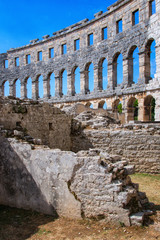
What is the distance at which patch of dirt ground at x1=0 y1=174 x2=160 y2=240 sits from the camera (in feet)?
14.0

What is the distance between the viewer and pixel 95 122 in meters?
11.6

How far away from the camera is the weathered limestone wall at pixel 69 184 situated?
468 centimetres

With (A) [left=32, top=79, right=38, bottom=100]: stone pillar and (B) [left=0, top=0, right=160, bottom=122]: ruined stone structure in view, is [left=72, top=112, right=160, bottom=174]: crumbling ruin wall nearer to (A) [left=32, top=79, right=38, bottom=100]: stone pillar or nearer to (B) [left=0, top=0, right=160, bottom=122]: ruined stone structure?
(B) [left=0, top=0, right=160, bottom=122]: ruined stone structure

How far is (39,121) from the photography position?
905cm

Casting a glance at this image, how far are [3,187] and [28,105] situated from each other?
11.1 feet

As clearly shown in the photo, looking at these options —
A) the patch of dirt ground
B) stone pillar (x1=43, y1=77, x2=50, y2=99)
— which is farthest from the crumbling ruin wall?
stone pillar (x1=43, y1=77, x2=50, y2=99)

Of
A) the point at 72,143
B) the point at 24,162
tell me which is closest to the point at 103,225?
the point at 24,162

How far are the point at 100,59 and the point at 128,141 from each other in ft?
58.1

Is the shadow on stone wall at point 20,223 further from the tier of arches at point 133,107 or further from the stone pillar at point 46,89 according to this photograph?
the stone pillar at point 46,89

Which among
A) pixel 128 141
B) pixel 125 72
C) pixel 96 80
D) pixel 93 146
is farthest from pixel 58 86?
pixel 128 141

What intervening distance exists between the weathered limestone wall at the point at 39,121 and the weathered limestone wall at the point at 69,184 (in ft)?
5.51

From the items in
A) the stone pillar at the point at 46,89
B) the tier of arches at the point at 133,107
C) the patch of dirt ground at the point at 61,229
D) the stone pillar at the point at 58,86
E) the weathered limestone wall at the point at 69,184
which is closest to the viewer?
the patch of dirt ground at the point at 61,229

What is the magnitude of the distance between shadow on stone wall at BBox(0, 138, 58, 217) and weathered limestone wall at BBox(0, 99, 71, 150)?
1572 millimetres

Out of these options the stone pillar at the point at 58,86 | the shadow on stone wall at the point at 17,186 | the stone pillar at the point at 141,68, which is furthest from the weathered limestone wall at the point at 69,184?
the stone pillar at the point at 58,86
